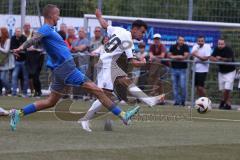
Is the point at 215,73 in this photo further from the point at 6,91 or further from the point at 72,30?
the point at 6,91

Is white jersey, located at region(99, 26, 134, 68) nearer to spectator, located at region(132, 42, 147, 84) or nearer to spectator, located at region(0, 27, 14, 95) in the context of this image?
spectator, located at region(132, 42, 147, 84)

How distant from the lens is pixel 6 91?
24.7 metres

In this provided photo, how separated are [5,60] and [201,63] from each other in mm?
6336

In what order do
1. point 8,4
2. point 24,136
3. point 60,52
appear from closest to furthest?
point 24,136 < point 60,52 < point 8,4

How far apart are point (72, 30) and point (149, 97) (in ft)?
13.9

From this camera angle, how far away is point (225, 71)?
Result: 22578 mm

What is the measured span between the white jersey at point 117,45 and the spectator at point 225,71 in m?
8.80

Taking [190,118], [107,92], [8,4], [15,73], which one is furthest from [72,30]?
[107,92]

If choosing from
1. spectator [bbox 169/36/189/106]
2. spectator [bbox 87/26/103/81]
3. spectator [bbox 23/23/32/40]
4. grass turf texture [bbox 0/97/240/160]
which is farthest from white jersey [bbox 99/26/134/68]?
spectator [bbox 23/23/32/40]

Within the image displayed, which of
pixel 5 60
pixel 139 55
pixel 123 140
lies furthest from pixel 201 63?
pixel 123 140

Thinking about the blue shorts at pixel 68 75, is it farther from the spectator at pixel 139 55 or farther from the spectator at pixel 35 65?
the spectator at pixel 35 65

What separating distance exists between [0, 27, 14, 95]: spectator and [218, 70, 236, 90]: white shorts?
6.64 m

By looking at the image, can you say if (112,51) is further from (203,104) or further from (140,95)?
(140,95)

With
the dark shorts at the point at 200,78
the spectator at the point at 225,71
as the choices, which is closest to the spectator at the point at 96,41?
the dark shorts at the point at 200,78
